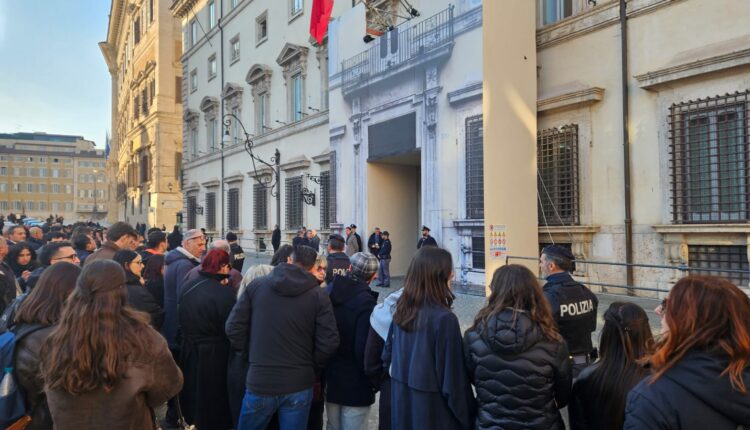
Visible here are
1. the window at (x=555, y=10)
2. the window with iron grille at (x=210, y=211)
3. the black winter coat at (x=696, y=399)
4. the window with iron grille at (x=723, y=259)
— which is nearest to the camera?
the black winter coat at (x=696, y=399)

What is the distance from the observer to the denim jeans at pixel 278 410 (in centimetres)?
353

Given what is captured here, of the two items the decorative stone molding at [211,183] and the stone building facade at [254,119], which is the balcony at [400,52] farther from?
the decorative stone molding at [211,183]

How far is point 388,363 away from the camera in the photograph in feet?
10.5

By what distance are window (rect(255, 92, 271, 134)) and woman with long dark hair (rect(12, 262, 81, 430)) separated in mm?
20446

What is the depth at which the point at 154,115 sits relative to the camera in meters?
38.8

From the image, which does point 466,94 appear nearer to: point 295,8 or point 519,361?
point 519,361

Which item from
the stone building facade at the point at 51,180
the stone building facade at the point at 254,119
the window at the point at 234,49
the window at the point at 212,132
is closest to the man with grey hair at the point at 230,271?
the stone building facade at the point at 254,119

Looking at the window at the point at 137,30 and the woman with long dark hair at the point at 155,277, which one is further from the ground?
the window at the point at 137,30

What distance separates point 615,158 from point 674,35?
2.49 meters

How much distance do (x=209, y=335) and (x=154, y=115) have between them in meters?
38.6

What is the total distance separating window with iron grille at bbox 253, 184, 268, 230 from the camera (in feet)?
75.2

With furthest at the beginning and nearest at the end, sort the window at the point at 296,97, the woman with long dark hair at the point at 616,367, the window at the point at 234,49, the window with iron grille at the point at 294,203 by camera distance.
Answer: the window at the point at 234,49, the window at the point at 296,97, the window with iron grille at the point at 294,203, the woman with long dark hair at the point at 616,367

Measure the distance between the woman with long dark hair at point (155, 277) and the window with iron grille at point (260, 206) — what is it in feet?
57.6

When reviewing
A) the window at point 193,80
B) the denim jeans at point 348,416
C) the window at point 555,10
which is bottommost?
the denim jeans at point 348,416
